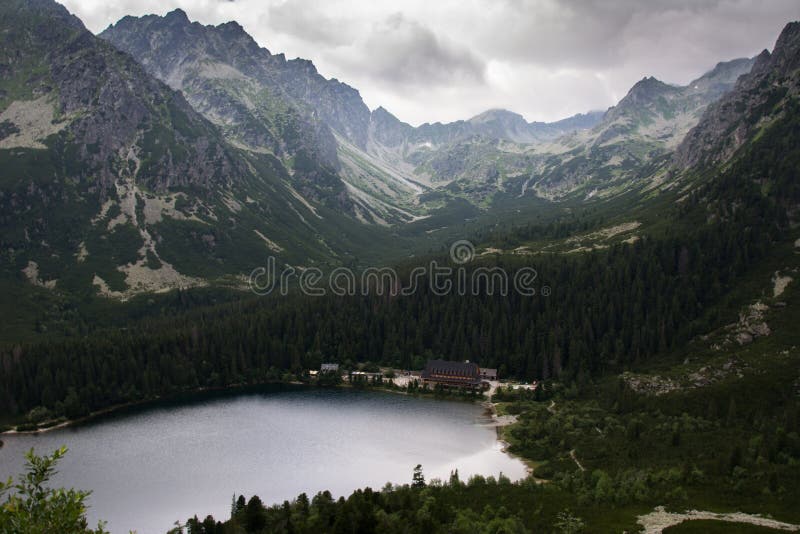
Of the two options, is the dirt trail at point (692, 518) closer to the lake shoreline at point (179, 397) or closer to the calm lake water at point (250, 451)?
the calm lake water at point (250, 451)

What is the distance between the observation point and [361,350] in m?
175

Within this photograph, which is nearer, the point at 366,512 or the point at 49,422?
the point at 366,512

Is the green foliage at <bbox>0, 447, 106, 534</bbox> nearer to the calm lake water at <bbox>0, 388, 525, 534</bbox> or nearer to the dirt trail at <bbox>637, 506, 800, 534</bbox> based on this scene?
the dirt trail at <bbox>637, 506, 800, 534</bbox>

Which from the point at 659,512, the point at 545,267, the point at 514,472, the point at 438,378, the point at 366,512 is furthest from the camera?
the point at 545,267

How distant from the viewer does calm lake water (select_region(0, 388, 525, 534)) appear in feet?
283

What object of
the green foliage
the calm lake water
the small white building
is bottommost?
the calm lake water

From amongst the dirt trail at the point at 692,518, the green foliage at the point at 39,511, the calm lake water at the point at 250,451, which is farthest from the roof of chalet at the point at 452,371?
the green foliage at the point at 39,511

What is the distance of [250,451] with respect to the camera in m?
104

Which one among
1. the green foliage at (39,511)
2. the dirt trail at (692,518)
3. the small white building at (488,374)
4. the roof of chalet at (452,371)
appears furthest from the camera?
the small white building at (488,374)

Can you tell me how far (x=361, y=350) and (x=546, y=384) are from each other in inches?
2270

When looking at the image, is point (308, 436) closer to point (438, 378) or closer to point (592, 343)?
point (438, 378)

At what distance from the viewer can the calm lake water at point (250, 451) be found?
86375 mm

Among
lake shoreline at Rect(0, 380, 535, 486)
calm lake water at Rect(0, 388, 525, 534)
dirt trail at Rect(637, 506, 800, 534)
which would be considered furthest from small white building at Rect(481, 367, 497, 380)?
dirt trail at Rect(637, 506, 800, 534)

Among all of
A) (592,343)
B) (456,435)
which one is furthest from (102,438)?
(592,343)
